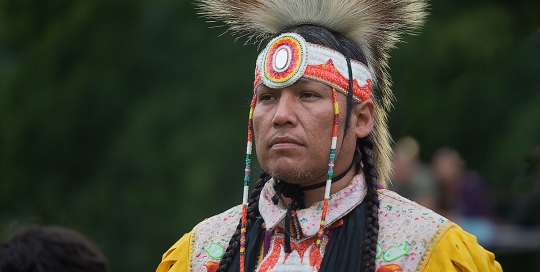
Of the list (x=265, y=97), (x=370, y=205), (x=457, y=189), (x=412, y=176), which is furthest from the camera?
(x=412, y=176)

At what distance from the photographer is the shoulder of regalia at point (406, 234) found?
11.2 feet

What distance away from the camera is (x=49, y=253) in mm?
3340

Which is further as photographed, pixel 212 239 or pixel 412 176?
pixel 412 176

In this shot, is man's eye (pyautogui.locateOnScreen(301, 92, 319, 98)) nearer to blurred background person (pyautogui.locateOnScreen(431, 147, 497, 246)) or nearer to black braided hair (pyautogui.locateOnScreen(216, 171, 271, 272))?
black braided hair (pyautogui.locateOnScreen(216, 171, 271, 272))

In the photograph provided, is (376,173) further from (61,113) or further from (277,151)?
(61,113)

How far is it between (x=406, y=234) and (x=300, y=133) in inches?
20.7

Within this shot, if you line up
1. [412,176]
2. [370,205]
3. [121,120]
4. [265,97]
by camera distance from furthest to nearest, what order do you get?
[121,120] → [412,176] → [265,97] → [370,205]

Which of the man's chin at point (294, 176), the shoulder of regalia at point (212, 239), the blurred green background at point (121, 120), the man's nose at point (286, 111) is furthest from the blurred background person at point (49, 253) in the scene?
the blurred green background at point (121, 120)

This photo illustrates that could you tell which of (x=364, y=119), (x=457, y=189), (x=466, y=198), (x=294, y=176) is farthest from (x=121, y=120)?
(x=294, y=176)

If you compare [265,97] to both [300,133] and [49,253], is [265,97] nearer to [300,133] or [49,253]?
[300,133]

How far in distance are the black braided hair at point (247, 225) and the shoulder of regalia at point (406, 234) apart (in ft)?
1.67

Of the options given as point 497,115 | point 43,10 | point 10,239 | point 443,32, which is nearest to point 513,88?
point 497,115

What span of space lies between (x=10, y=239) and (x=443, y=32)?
505 cm

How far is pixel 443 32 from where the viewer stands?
778cm
